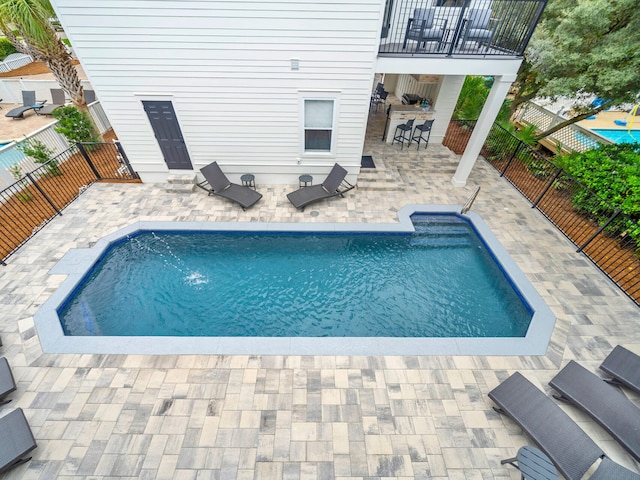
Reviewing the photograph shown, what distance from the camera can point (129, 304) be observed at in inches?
225

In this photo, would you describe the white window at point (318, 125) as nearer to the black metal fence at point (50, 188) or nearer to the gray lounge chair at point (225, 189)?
the gray lounge chair at point (225, 189)

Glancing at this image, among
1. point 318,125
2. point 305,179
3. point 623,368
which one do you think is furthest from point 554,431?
point 318,125

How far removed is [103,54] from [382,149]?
29.2ft

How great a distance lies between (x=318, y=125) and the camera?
25.0ft

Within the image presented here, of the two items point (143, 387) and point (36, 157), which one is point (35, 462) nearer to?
point (143, 387)

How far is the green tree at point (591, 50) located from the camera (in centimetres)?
696

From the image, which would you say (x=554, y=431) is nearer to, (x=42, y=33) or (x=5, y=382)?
(x=5, y=382)

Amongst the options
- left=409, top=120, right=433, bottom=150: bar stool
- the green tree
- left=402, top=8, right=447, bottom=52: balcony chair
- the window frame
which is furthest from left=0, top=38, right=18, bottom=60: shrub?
the green tree

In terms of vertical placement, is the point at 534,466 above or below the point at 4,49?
below

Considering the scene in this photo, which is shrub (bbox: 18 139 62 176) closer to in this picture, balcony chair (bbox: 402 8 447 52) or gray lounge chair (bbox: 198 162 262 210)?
gray lounge chair (bbox: 198 162 262 210)

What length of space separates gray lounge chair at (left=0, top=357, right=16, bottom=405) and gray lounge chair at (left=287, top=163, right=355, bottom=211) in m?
6.30

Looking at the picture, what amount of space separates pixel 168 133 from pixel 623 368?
11.3 metres

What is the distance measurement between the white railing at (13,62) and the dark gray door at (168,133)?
21577 millimetres

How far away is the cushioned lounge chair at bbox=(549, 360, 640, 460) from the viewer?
3629 millimetres
